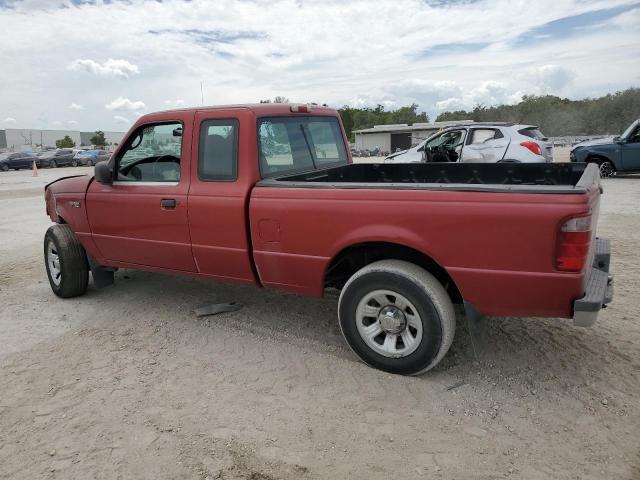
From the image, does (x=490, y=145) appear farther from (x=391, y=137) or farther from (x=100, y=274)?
(x=391, y=137)

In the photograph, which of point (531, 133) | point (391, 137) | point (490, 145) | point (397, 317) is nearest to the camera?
point (397, 317)

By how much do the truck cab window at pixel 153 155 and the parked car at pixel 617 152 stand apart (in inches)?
557

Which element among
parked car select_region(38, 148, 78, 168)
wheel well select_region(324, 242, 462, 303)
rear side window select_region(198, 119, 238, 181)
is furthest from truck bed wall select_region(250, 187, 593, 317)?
parked car select_region(38, 148, 78, 168)

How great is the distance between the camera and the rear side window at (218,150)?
4.03m

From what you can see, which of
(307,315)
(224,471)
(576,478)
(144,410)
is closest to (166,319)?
(307,315)

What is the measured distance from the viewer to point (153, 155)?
15.0 ft

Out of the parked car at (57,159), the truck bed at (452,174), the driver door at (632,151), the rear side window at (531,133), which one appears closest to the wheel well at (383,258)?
the truck bed at (452,174)

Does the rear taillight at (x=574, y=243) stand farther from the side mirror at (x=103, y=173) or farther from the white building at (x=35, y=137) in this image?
the white building at (x=35, y=137)

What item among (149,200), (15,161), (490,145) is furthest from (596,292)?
(15,161)

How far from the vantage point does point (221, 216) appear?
3.96 m

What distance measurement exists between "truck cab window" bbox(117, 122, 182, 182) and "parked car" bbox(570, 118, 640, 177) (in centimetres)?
1415

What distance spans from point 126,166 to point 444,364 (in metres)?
3.31

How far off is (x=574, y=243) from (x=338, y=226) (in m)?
1.45

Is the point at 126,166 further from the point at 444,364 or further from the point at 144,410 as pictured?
the point at 444,364
